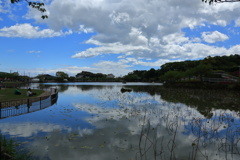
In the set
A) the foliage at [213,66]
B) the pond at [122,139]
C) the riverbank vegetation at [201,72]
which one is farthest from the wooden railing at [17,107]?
the foliage at [213,66]

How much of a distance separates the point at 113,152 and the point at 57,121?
7.38 meters

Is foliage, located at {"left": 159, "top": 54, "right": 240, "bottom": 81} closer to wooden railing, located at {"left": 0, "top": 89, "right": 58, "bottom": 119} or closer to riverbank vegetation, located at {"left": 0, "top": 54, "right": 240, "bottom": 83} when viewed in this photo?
riverbank vegetation, located at {"left": 0, "top": 54, "right": 240, "bottom": 83}

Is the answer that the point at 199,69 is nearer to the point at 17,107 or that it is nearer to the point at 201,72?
the point at 201,72

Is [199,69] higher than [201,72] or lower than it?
higher

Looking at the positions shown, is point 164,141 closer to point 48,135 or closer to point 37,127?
point 48,135

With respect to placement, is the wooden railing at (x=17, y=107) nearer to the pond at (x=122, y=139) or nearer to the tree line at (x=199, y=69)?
the pond at (x=122, y=139)

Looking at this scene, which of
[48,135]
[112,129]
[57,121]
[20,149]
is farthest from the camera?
[57,121]

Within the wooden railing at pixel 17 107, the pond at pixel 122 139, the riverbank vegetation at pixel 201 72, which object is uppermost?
the riverbank vegetation at pixel 201 72

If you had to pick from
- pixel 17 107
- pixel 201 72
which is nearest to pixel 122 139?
pixel 17 107

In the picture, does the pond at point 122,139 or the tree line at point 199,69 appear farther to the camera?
the tree line at point 199,69

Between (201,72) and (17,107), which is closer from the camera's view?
(17,107)

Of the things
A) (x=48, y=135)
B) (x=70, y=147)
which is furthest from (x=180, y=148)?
(x=48, y=135)

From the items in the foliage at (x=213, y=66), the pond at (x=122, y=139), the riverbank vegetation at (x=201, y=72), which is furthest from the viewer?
the foliage at (x=213, y=66)

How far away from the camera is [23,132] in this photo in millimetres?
10391
